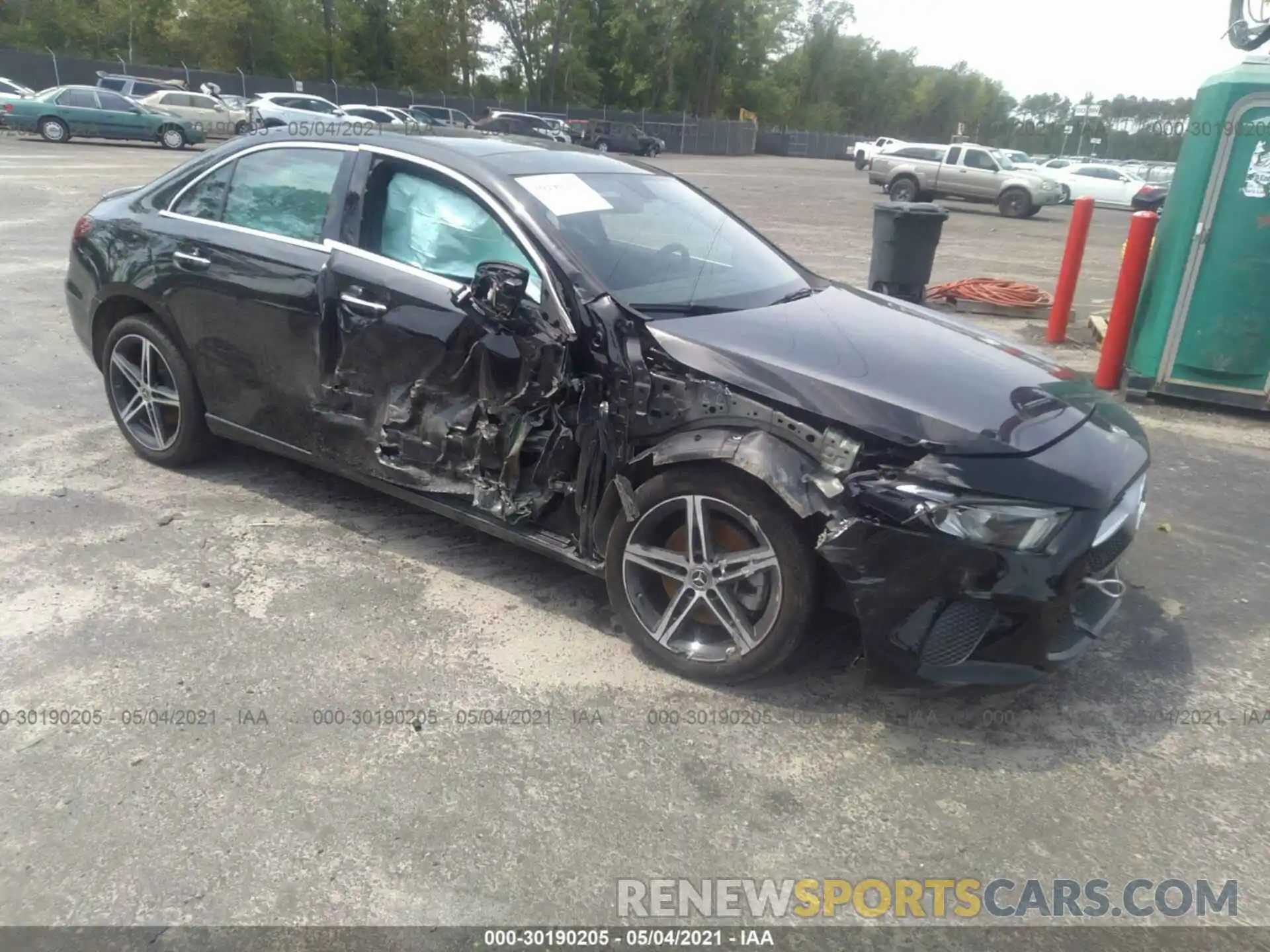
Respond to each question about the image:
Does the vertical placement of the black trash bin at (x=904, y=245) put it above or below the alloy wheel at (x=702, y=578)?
above

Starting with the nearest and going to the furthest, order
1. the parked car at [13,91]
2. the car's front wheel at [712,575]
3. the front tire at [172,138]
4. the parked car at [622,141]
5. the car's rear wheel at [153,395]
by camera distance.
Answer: the car's front wheel at [712,575]
the car's rear wheel at [153,395]
the parked car at [13,91]
the front tire at [172,138]
the parked car at [622,141]

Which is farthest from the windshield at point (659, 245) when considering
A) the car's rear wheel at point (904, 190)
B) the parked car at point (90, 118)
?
the parked car at point (90, 118)

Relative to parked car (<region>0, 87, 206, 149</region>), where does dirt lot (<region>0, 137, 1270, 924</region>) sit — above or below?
below

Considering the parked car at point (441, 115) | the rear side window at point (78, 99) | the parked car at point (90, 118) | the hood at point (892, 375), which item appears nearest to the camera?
the hood at point (892, 375)

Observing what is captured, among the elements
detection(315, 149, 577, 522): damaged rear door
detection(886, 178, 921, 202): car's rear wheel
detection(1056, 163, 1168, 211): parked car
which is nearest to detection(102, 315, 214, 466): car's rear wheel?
detection(315, 149, 577, 522): damaged rear door

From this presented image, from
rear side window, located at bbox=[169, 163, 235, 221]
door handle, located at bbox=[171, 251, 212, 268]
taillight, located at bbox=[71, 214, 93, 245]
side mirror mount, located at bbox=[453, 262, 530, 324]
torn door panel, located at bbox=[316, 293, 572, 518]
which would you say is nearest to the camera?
side mirror mount, located at bbox=[453, 262, 530, 324]

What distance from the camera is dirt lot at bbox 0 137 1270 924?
2.49 metres

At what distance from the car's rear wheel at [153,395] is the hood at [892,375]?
8.80 ft

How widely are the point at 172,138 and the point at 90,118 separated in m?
2.17

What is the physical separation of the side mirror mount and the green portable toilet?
17.9 ft

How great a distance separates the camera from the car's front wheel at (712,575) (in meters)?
3.04

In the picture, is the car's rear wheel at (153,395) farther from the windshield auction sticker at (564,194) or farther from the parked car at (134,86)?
the parked car at (134,86)

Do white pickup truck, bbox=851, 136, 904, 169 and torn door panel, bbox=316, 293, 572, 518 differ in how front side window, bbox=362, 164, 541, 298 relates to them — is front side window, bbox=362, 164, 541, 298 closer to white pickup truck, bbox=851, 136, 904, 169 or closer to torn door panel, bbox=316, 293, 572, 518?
torn door panel, bbox=316, 293, 572, 518

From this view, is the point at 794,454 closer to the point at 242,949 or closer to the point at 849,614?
the point at 849,614
